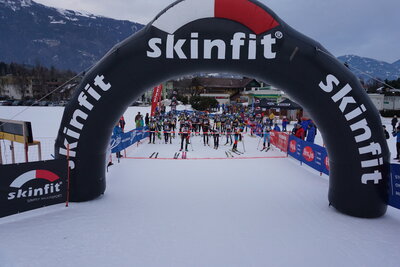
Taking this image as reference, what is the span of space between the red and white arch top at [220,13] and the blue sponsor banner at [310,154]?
4.86 metres

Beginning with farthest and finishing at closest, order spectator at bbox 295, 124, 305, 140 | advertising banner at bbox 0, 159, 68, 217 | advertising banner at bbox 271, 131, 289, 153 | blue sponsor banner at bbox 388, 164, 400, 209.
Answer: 1. advertising banner at bbox 271, 131, 289, 153
2. spectator at bbox 295, 124, 305, 140
3. blue sponsor banner at bbox 388, 164, 400, 209
4. advertising banner at bbox 0, 159, 68, 217

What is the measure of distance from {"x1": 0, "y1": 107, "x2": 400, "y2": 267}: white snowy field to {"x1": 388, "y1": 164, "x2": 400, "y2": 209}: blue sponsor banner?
0.36 m

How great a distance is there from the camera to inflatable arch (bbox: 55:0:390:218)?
4441 mm

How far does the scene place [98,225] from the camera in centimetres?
436

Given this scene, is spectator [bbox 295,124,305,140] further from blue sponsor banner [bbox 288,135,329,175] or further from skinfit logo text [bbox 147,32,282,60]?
skinfit logo text [bbox 147,32,282,60]

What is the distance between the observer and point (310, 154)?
338 inches

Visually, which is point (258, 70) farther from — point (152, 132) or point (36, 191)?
point (152, 132)

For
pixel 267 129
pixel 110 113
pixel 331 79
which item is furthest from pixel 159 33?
pixel 267 129

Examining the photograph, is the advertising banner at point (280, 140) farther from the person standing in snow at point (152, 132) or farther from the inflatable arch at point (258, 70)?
the person standing in snow at point (152, 132)

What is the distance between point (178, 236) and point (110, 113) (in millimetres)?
2689

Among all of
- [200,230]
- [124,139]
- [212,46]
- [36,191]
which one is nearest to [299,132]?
[212,46]

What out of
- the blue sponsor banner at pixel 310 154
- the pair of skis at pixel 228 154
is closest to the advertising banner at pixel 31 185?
the pair of skis at pixel 228 154

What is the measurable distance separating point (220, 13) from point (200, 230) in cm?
385

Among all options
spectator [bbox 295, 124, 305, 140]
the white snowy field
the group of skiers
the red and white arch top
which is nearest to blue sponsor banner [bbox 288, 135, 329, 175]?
spectator [bbox 295, 124, 305, 140]
